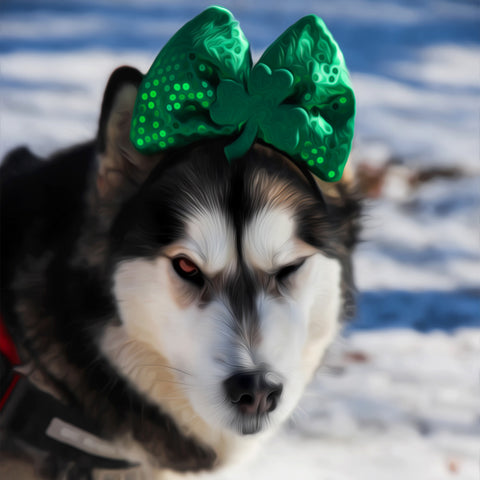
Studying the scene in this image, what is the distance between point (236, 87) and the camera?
112 centimetres

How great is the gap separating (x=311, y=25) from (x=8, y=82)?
2.43 m

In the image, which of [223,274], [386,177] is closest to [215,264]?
[223,274]

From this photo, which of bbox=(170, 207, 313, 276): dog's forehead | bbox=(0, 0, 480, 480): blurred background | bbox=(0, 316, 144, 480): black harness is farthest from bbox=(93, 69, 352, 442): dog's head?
bbox=(0, 0, 480, 480): blurred background

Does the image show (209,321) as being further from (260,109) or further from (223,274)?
(260,109)

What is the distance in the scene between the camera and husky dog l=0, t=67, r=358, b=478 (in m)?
1.16

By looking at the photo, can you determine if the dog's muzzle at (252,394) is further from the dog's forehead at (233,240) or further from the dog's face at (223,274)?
the dog's forehead at (233,240)

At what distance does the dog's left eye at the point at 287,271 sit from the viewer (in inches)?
48.3

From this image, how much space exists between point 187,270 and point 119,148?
0.84ft

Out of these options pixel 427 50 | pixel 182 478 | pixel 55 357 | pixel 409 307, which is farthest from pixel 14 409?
pixel 427 50

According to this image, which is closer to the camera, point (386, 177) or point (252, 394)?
point (252, 394)

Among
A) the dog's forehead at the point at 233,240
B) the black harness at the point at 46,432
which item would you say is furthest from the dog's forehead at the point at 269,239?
the black harness at the point at 46,432

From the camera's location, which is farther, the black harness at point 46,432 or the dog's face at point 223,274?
the black harness at point 46,432

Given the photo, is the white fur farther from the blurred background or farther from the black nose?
the blurred background

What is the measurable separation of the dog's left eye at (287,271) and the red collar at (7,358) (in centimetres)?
56
